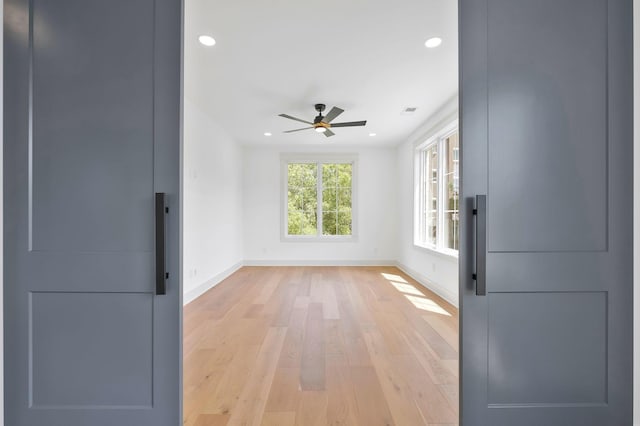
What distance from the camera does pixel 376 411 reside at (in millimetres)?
1752

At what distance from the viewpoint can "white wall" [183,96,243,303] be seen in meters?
4.02

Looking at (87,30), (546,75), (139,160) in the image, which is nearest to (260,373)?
(139,160)

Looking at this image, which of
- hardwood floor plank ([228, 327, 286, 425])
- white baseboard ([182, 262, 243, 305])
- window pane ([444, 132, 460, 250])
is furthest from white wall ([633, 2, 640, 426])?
white baseboard ([182, 262, 243, 305])

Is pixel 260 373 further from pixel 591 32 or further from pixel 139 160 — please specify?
pixel 591 32

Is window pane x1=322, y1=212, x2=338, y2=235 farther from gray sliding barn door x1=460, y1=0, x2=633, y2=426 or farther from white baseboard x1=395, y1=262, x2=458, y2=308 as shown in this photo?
gray sliding barn door x1=460, y1=0, x2=633, y2=426

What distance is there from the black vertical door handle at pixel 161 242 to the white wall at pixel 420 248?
138 inches

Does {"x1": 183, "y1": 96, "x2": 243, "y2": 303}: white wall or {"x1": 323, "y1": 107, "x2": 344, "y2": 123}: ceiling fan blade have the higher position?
{"x1": 323, "y1": 107, "x2": 344, "y2": 123}: ceiling fan blade

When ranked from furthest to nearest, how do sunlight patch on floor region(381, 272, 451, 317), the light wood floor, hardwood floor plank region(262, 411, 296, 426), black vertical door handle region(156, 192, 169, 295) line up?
sunlight patch on floor region(381, 272, 451, 317)
the light wood floor
hardwood floor plank region(262, 411, 296, 426)
black vertical door handle region(156, 192, 169, 295)

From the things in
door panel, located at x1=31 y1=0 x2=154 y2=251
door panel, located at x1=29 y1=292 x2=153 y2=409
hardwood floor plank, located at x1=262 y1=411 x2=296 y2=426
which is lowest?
hardwood floor plank, located at x1=262 y1=411 x2=296 y2=426

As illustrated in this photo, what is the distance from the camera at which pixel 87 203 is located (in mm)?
1416

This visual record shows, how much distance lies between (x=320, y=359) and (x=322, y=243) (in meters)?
4.52

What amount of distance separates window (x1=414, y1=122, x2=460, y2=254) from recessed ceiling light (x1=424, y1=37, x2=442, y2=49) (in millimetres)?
1568

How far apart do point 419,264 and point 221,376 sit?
13.2 ft

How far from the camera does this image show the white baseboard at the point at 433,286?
13.1ft
